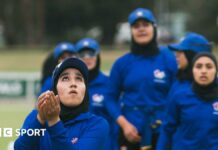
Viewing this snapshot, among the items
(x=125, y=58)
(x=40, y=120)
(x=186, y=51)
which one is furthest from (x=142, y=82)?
(x=40, y=120)

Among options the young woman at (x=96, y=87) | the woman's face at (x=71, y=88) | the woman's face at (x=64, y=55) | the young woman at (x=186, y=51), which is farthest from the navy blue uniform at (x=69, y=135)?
the woman's face at (x=64, y=55)

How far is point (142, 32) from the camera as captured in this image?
712cm

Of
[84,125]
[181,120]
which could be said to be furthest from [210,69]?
[84,125]

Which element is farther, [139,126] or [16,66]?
[16,66]

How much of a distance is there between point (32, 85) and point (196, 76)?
1407 cm

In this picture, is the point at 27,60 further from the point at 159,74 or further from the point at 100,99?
the point at 159,74

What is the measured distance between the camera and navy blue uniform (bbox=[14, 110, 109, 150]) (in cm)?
400

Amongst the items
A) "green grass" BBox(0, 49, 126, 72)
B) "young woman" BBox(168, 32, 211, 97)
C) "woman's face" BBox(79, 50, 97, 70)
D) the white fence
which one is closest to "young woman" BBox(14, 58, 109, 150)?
"young woman" BBox(168, 32, 211, 97)

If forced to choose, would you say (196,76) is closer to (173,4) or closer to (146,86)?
(146,86)

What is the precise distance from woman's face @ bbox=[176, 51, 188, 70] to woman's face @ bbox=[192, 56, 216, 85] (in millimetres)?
633

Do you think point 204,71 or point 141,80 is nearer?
point 204,71

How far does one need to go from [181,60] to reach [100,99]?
1192 mm

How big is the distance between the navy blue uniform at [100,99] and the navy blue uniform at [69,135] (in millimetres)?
2871

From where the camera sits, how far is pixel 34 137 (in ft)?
13.4
